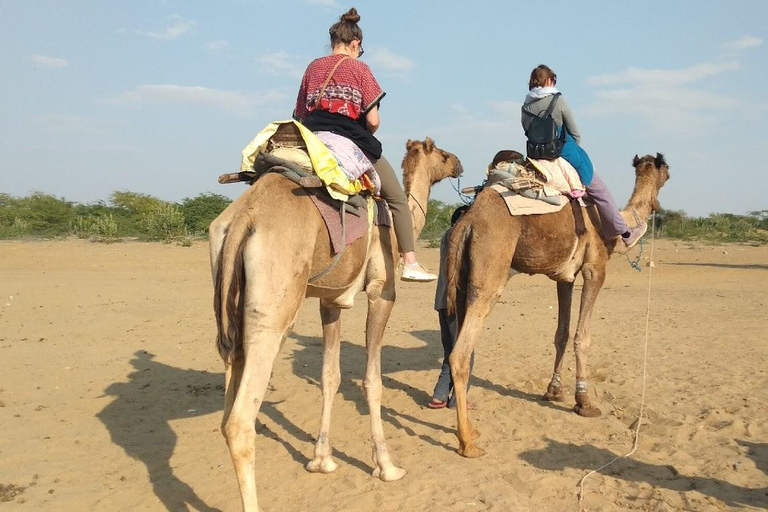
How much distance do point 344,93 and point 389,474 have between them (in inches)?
115

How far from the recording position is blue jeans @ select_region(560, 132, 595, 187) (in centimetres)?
642

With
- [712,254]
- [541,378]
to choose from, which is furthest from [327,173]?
[712,254]

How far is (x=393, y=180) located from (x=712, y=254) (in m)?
23.5

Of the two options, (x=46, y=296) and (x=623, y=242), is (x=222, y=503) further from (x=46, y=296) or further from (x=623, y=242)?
(x=46, y=296)

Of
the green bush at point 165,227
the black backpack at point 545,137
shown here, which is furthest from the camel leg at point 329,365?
the green bush at point 165,227

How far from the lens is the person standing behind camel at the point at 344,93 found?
4809 millimetres

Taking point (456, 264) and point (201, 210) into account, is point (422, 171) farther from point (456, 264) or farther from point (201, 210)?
point (201, 210)

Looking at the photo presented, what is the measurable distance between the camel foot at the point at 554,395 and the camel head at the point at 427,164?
8.28 ft

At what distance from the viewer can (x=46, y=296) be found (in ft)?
44.7

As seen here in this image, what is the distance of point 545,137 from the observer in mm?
6199

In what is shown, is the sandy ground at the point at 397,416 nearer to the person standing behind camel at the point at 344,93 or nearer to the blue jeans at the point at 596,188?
the blue jeans at the point at 596,188

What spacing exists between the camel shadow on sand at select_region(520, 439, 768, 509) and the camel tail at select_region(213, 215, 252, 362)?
9.10 feet

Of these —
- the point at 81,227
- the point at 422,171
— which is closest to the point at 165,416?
the point at 422,171

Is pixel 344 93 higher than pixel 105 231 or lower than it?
higher
